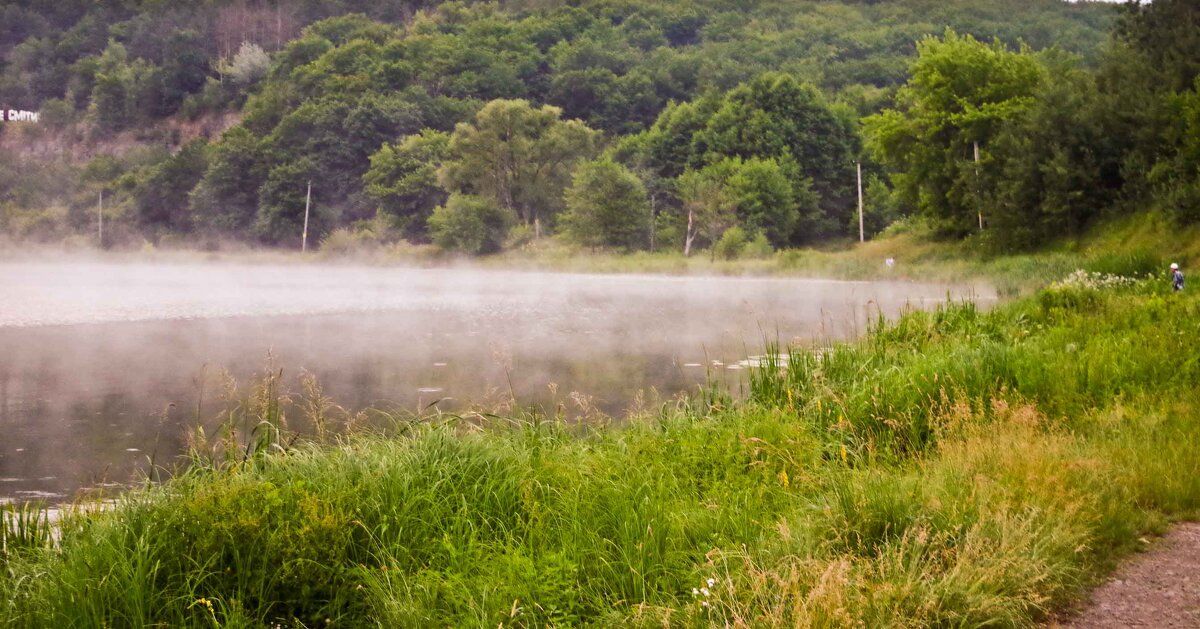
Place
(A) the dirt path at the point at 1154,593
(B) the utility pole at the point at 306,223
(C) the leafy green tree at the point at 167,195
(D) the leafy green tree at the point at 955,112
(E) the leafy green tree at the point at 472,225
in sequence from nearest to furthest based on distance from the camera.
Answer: (A) the dirt path at the point at 1154,593
(D) the leafy green tree at the point at 955,112
(E) the leafy green tree at the point at 472,225
(B) the utility pole at the point at 306,223
(C) the leafy green tree at the point at 167,195

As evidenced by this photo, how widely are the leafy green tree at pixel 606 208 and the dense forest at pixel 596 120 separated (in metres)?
0.21

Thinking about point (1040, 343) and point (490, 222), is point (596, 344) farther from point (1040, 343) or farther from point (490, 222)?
point (490, 222)

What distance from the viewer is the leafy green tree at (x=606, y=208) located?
7644cm

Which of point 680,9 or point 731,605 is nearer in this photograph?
point 731,605

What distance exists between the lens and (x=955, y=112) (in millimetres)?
54656

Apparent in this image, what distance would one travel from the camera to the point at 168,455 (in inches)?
437

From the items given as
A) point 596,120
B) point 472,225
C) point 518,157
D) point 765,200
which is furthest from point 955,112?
point 596,120

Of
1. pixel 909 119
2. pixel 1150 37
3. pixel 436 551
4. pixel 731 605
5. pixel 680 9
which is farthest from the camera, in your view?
pixel 680 9

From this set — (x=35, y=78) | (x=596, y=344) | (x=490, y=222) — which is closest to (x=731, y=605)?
(x=596, y=344)

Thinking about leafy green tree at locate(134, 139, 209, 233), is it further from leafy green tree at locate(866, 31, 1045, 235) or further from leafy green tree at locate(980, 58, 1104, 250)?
leafy green tree at locate(980, 58, 1104, 250)

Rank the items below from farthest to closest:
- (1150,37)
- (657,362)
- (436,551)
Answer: (1150,37)
(657,362)
(436,551)

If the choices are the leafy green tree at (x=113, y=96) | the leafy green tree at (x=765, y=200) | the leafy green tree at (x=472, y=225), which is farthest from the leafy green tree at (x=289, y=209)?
the leafy green tree at (x=113, y=96)

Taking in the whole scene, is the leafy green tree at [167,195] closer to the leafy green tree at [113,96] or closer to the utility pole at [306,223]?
the utility pole at [306,223]

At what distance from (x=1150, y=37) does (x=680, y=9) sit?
409 ft
